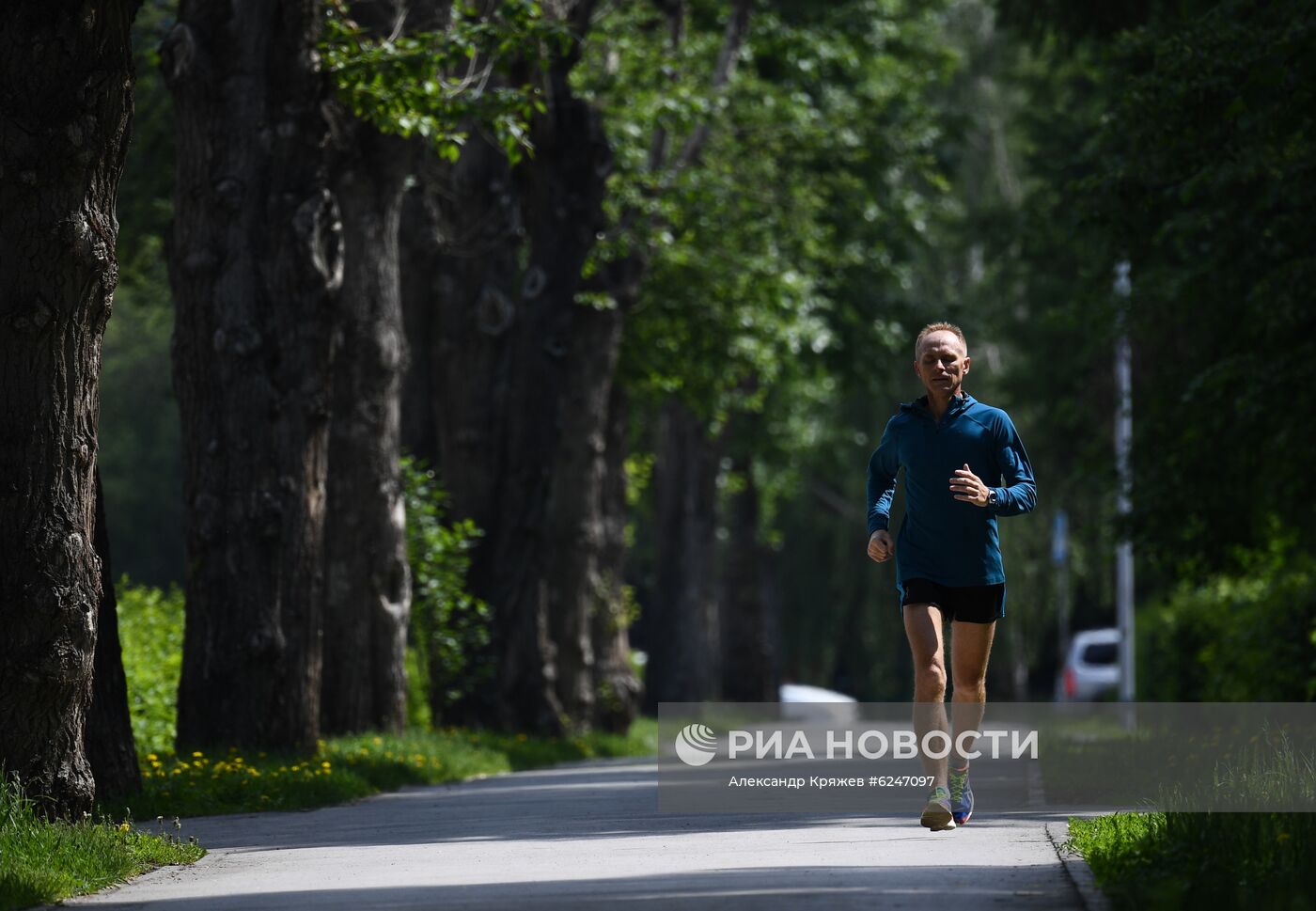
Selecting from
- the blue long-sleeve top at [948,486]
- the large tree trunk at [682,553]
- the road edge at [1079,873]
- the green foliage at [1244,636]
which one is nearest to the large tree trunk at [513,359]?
the green foliage at [1244,636]

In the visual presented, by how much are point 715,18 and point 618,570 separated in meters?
7.63

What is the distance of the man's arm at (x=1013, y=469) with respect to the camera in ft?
29.4

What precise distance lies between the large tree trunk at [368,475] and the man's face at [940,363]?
26.9ft

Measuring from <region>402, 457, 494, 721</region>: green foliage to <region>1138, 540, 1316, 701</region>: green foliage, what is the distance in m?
6.75

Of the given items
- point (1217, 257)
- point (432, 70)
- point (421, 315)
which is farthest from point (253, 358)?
point (421, 315)

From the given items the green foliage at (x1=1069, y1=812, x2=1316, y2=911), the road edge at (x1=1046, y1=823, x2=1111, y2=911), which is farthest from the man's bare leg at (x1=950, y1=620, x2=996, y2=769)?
the green foliage at (x1=1069, y1=812, x2=1316, y2=911)

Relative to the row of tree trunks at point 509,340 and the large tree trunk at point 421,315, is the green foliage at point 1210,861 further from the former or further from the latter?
the row of tree trunks at point 509,340

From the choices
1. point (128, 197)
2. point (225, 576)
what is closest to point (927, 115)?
point (128, 197)

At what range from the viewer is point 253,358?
1481 centimetres

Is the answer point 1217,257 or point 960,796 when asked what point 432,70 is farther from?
point 960,796

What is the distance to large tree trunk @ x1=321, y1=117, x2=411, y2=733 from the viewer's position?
16750 millimetres

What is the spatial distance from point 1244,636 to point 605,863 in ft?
40.1

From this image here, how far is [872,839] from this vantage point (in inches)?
366

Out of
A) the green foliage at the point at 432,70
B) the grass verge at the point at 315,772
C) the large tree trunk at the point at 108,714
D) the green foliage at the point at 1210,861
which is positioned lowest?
the grass verge at the point at 315,772
